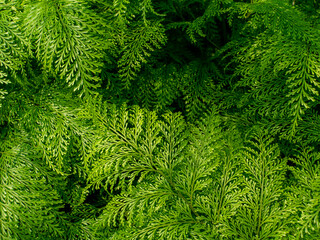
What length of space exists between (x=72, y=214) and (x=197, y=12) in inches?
45.7

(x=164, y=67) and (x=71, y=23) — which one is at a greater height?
A: (x=71, y=23)

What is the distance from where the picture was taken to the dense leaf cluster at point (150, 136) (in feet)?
2.86

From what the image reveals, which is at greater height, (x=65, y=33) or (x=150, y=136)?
(x=65, y=33)

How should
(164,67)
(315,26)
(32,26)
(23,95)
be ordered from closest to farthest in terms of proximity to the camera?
(32,26)
(315,26)
(23,95)
(164,67)

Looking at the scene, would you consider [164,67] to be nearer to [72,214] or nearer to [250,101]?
[250,101]

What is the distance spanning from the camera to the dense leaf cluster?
2.86ft

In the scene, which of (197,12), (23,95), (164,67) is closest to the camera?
(23,95)

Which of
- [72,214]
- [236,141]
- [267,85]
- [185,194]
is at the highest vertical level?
[267,85]

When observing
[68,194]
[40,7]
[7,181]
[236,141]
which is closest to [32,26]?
[40,7]

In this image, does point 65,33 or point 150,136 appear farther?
point 150,136

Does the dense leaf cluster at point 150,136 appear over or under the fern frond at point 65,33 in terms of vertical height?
under

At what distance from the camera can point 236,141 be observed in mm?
1036

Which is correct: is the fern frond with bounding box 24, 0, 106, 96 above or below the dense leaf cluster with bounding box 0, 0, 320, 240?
above

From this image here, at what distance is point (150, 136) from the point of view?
1.00 m
